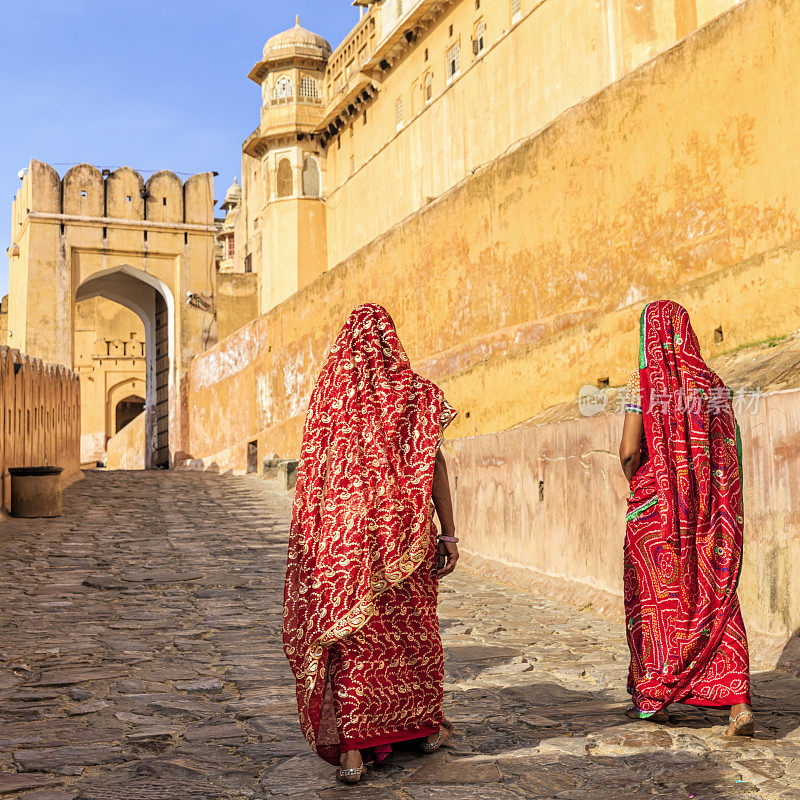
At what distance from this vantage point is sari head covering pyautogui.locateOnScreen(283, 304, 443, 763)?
3.28 meters

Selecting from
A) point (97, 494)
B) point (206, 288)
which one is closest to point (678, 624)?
point (97, 494)

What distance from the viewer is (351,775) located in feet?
10.3

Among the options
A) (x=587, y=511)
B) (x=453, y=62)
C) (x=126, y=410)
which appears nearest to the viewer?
(x=587, y=511)

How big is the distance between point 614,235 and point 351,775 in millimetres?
7019

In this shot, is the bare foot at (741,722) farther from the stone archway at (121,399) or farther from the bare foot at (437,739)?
the stone archway at (121,399)

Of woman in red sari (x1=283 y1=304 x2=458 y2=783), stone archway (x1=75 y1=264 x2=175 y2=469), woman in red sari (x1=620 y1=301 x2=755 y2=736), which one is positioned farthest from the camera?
stone archway (x1=75 y1=264 x2=175 y2=469)

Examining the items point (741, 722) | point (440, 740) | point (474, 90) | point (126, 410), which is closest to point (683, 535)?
point (741, 722)

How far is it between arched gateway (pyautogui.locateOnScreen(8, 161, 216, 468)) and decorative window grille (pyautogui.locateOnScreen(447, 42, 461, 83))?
6.73 m

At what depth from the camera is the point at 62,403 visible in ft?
53.2

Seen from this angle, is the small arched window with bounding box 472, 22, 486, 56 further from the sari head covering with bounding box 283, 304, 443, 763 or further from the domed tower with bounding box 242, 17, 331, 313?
the sari head covering with bounding box 283, 304, 443, 763

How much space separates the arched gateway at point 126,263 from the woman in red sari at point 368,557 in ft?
68.5

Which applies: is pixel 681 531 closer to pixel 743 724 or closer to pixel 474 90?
pixel 743 724

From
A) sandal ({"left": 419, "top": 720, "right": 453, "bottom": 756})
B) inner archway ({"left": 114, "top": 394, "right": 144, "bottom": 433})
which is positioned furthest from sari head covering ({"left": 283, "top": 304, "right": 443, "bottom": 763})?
inner archway ({"left": 114, "top": 394, "right": 144, "bottom": 433})

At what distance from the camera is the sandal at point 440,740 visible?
3402mm
